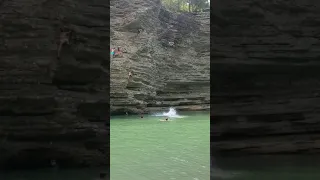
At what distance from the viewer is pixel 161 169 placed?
5.68 meters

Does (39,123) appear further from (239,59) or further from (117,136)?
(117,136)

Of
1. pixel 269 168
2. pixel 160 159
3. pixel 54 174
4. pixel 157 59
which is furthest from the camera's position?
pixel 157 59

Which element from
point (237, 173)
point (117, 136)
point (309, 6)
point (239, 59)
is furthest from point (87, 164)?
point (117, 136)

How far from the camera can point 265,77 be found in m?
4.10

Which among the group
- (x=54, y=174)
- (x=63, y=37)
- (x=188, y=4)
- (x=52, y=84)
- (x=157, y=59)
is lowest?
(x=54, y=174)

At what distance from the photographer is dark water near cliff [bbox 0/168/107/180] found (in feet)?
12.4

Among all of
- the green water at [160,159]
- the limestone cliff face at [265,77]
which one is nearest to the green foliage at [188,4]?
the green water at [160,159]

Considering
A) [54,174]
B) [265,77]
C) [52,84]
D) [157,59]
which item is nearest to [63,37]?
[52,84]

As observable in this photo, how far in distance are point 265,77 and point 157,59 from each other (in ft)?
62.5

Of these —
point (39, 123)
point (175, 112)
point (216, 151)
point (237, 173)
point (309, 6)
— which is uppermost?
point (309, 6)

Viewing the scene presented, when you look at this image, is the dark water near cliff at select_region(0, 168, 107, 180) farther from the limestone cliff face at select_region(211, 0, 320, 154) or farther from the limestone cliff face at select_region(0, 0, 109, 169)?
the limestone cliff face at select_region(211, 0, 320, 154)

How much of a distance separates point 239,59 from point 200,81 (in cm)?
1945

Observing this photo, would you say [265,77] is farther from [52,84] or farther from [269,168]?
[52,84]

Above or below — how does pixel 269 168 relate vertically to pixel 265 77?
below
